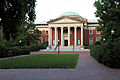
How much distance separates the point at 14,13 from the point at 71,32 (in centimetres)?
4677

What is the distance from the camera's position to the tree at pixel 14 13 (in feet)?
22.3

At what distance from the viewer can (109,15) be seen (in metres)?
25.6

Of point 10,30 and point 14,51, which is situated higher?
point 10,30

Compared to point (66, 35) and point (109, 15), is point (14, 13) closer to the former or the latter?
point (109, 15)

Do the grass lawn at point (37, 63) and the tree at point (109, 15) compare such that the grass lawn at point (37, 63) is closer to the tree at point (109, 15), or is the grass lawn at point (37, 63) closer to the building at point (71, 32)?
the tree at point (109, 15)

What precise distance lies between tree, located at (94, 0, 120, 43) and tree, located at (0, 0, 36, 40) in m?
19.0

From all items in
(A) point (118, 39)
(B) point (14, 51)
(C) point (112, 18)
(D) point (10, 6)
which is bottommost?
(B) point (14, 51)

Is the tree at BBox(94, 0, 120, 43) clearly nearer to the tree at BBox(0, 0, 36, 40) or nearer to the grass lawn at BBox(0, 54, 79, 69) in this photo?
the grass lawn at BBox(0, 54, 79, 69)

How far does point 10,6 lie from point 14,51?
19980 mm

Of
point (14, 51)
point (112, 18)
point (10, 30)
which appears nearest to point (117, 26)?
point (112, 18)

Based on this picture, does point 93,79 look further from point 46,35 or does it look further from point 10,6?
point 46,35

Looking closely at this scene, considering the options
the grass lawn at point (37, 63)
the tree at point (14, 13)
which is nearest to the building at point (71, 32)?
the grass lawn at point (37, 63)

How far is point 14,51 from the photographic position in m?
25.6

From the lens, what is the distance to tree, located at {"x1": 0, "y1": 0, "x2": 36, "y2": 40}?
6.79 m
